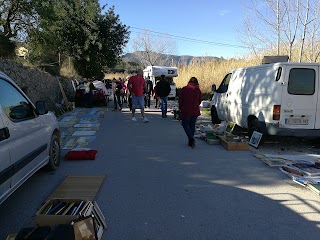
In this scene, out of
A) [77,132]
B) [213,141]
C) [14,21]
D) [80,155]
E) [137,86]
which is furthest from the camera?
[14,21]

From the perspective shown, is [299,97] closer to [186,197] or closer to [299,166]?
[299,166]

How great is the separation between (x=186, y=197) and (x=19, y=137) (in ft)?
8.07

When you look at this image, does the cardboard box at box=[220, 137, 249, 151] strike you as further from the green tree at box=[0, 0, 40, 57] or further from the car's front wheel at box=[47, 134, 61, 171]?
the green tree at box=[0, 0, 40, 57]

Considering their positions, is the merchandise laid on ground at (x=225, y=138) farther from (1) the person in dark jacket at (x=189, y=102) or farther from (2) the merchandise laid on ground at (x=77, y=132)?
(2) the merchandise laid on ground at (x=77, y=132)

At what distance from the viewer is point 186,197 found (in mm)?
4617

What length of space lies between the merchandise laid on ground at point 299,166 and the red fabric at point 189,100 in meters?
1.91

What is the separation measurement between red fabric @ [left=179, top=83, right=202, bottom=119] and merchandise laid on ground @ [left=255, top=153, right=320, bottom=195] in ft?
6.26

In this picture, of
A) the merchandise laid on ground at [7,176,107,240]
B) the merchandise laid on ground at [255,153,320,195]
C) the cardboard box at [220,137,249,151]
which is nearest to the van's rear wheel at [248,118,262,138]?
the cardboard box at [220,137,249,151]

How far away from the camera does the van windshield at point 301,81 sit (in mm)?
7260

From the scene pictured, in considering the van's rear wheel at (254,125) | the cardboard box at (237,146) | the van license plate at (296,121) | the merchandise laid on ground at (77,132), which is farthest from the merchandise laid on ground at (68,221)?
the van's rear wheel at (254,125)

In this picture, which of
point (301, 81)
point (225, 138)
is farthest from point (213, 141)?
point (301, 81)

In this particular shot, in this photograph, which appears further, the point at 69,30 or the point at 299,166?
the point at 69,30

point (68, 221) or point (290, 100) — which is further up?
point (290, 100)

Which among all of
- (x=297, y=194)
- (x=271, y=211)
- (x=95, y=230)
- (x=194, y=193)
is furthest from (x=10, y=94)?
(x=297, y=194)
